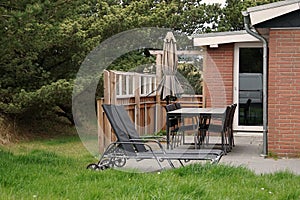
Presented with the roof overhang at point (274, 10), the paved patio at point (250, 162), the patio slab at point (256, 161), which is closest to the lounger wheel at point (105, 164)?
the paved patio at point (250, 162)

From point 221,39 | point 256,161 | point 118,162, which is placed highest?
A: point 221,39

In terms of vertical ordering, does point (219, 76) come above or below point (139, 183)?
above

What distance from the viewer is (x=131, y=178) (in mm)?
6465

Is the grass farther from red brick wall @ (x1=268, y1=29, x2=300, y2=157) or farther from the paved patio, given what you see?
red brick wall @ (x1=268, y1=29, x2=300, y2=157)

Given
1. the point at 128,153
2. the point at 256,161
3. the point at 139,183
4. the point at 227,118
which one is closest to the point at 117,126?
the point at 128,153

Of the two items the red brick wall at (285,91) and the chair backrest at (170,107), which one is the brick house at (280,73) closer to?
the red brick wall at (285,91)

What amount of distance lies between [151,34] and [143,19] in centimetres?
235

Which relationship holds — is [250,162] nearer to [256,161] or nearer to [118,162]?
[256,161]

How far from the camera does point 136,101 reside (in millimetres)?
12164

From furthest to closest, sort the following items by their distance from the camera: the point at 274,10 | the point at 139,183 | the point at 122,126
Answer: the point at 274,10 < the point at 122,126 < the point at 139,183

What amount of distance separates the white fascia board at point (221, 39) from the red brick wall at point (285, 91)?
160 inches

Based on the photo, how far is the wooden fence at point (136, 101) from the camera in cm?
979

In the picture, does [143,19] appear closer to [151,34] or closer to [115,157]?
[151,34]

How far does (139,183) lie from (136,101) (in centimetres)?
627
